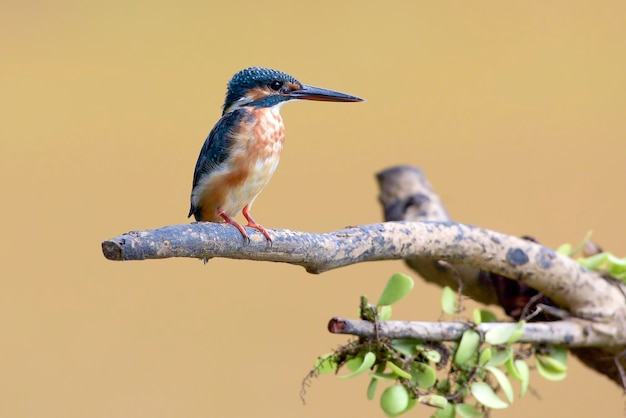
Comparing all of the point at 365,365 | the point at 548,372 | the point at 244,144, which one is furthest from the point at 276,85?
the point at 548,372

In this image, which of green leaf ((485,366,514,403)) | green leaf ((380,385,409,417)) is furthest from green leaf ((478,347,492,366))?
green leaf ((380,385,409,417))

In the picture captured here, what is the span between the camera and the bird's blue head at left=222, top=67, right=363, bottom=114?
1210 mm

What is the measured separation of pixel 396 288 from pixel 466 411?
0.24 meters

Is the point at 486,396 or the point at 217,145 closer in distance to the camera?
the point at 217,145

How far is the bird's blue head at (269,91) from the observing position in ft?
3.97

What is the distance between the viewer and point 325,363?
124 centimetres

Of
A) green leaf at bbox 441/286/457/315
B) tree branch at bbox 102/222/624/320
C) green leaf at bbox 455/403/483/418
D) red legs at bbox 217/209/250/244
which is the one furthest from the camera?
A: green leaf at bbox 441/286/457/315

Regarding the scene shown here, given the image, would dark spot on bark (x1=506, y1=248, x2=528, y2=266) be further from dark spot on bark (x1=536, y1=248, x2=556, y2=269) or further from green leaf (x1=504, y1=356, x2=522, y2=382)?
green leaf (x1=504, y1=356, x2=522, y2=382)

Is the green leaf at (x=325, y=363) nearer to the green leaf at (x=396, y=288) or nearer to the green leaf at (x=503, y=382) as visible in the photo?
the green leaf at (x=396, y=288)

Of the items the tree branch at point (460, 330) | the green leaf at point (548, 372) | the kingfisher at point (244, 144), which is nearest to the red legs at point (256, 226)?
the kingfisher at point (244, 144)

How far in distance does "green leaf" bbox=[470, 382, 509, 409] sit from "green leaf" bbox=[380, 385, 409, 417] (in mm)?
123

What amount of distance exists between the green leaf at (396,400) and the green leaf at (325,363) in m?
0.09

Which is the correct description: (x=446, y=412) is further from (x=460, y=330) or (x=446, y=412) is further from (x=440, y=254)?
(x=440, y=254)

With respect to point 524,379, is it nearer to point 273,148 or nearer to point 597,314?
point 597,314
